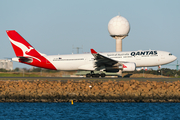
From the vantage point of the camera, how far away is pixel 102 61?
43594 mm

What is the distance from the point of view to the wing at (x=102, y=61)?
1671 inches

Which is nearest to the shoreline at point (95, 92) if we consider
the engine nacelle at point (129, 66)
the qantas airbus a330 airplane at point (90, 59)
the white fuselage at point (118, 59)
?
the engine nacelle at point (129, 66)

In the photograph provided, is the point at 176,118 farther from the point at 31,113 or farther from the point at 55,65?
the point at 55,65

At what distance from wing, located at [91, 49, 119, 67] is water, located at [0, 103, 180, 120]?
15437 mm

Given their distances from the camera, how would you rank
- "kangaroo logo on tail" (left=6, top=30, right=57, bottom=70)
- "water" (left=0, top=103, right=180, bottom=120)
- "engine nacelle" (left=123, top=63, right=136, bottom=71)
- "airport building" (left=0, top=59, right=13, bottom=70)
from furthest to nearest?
"airport building" (left=0, top=59, right=13, bottom=70) → "kangaroo logo on tail" (left=6, top=30, right=57, bottom=70) → "engine nacelle" (left=123, top=63, right=136, bottom=71) → "water" (left=0, top=103, right=180, bottom=120)

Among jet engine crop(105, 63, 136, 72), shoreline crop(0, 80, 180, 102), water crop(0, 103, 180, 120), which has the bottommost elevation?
water crop(0, 103, 180, 120)

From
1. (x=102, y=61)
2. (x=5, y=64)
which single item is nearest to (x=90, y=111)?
(x=102, y=61)

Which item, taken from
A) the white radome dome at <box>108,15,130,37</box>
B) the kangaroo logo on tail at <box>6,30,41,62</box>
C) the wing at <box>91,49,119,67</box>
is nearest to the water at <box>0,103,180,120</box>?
the wing at <box>91,49,119,67</box>

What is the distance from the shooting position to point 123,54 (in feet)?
149

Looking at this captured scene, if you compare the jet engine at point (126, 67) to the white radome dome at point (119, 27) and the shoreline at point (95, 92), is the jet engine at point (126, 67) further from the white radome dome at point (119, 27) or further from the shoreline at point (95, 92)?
the white radome dome at point (119, 27)

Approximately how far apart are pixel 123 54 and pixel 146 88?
1589cm

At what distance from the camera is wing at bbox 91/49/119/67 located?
42453 mm

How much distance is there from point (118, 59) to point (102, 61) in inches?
124

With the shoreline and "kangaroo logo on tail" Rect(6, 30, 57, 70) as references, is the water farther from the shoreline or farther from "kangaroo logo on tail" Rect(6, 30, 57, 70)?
"kangaroo logo on tail" Rect(6, 30, 57, 70)
